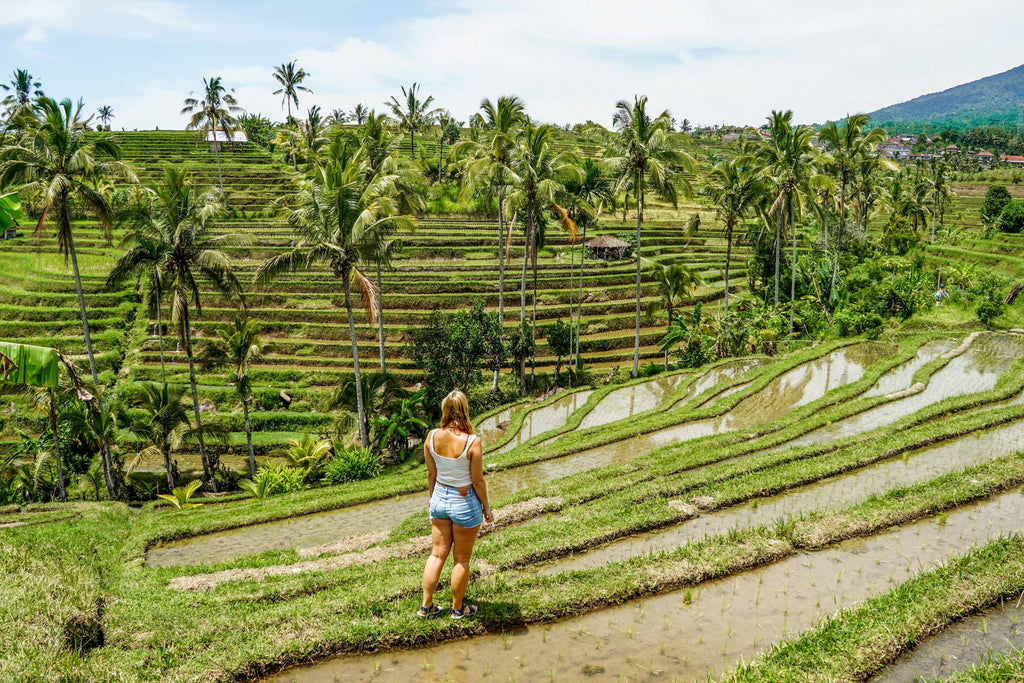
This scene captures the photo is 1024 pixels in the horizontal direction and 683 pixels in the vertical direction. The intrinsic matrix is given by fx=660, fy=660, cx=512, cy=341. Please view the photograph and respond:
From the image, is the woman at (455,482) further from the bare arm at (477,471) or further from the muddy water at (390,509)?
the muddy water at (390,509)

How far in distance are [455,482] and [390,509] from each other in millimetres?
7660

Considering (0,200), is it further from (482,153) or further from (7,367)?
(482,153)

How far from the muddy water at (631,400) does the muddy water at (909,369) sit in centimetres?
665

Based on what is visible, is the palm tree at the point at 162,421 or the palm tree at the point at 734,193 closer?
the palm tree at the point at 162,421

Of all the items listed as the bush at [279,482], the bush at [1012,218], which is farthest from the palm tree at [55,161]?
the bush at [1012,218]

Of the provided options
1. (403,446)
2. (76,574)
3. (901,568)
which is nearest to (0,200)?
(76,574)

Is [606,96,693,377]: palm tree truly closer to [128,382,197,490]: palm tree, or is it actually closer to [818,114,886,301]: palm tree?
[818,114,886,301]: palm tree

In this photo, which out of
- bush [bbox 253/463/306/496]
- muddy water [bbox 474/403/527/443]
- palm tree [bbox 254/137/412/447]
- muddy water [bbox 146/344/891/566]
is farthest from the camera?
muddy water [bbox 474/403/527/443]

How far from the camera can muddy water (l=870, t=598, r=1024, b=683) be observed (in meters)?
5.55

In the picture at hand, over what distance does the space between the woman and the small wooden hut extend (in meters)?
39.5

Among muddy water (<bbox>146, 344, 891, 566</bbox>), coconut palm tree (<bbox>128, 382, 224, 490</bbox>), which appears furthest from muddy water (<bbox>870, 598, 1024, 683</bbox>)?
coconut palm tree (<bbox>128, 382, 224, 490</bbox>)

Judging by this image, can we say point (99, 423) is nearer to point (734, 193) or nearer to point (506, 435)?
point (506, 435)

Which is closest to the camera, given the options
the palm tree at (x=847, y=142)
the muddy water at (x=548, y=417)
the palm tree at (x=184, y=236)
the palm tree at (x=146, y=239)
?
the palm tree at (x=146, y=239)

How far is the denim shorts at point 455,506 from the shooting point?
574 cm
